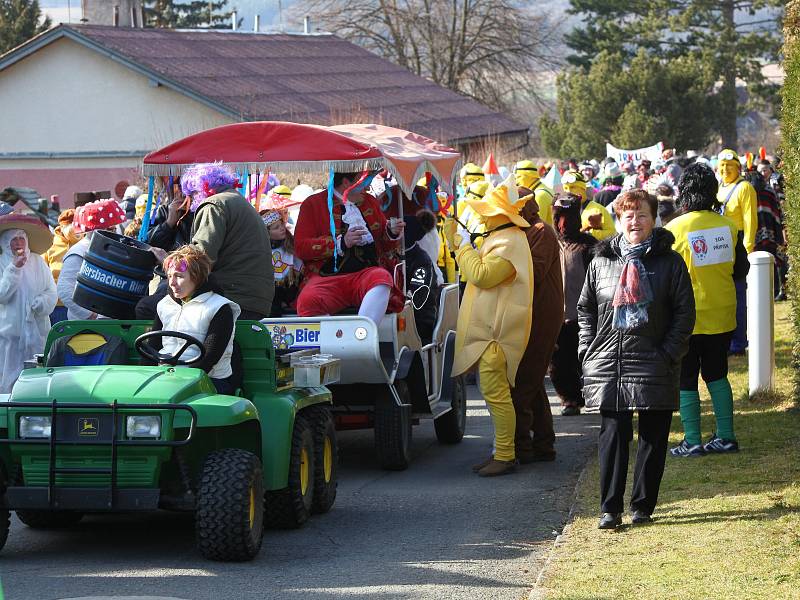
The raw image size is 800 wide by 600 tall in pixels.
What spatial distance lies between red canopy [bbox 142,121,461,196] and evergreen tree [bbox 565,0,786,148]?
4622 centimetres

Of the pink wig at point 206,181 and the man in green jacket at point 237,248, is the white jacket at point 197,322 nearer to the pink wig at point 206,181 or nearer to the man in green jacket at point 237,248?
the man in green jacket at point 237,248

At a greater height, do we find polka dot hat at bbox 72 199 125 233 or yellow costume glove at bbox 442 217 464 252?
polka dot hat at bbox 72 199 125 233

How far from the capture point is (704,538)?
7.45 meters

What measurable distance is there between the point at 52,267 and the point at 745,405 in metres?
6.69

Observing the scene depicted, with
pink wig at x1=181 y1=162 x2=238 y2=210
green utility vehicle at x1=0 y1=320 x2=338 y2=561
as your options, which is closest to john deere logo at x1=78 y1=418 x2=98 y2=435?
green utility vehicle at x1=0 y1=320 x2=338 y2=561

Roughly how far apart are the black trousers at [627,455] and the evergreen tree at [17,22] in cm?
4602

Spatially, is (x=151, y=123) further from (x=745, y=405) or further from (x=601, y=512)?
(x=601, y=512)

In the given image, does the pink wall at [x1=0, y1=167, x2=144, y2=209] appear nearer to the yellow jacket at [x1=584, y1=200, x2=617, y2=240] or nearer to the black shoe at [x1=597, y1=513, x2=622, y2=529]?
the yellow jacket at [x1=584, y1=200, x2=617, y2=240]

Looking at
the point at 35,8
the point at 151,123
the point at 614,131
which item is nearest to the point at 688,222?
the point at 151,123

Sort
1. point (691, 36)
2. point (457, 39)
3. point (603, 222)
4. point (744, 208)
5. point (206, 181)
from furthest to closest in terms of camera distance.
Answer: point (691, 36) < point (457, 39) < point (744, 208) < point (603, 222) < point (206, 181)

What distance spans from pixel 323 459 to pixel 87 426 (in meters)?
1.98

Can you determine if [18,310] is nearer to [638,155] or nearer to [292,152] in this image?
[292,152]

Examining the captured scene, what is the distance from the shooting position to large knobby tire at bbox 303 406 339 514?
8562 mm

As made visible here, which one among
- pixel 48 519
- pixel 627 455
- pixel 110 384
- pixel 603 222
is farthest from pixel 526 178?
pixel 110 384
